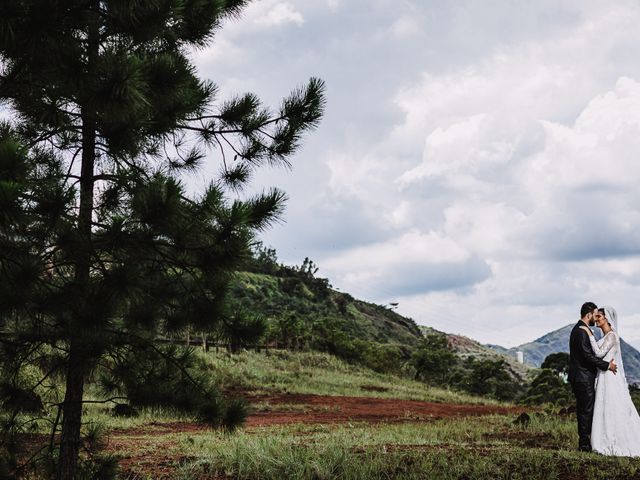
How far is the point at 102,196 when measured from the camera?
613 centimetres

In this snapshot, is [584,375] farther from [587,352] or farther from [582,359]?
[587,352]

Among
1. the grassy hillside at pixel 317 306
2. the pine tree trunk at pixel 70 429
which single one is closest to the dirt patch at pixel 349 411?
the pine tree trunk at pixel 70 429

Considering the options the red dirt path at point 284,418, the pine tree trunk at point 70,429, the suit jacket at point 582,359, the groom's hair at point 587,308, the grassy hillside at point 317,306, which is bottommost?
the red dirt path at point 284,418

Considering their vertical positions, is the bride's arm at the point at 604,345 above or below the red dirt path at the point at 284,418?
above

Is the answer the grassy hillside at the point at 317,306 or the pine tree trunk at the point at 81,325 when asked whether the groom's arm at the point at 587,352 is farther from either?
the grassy hillside at the point at 317,306

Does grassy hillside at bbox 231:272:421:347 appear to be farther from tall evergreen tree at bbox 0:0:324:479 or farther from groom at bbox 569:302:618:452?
tall evergreen tree at bbox 0:0:324:479

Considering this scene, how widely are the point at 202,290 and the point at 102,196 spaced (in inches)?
51.5

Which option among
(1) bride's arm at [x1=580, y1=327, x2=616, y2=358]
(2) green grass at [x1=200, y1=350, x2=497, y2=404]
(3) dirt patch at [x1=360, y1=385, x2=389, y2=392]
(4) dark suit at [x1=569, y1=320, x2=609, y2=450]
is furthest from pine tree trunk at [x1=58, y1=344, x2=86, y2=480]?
(3) dirt patch at [x1=360, y1=385, x2=389, y2=392]

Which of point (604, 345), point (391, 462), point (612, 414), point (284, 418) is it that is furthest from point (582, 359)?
point (284, 418)

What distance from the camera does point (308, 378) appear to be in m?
27.7

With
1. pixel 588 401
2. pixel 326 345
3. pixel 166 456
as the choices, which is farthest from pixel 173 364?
pixel 326 345

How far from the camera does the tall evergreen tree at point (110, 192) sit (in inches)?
191

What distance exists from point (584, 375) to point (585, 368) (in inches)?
4.0

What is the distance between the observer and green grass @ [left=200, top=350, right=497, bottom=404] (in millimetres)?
24875
